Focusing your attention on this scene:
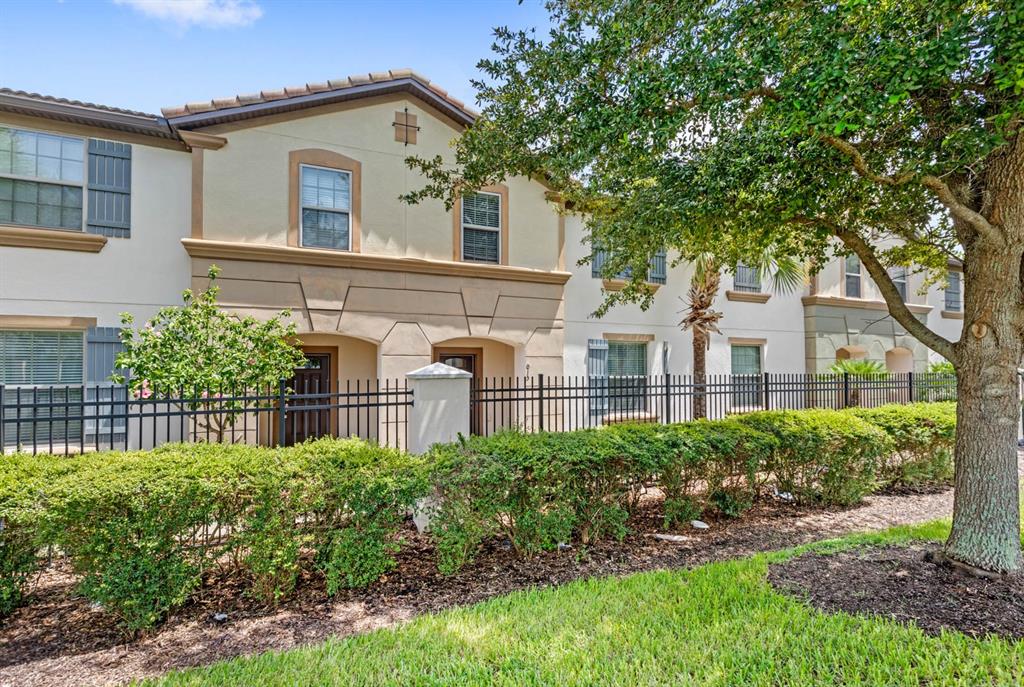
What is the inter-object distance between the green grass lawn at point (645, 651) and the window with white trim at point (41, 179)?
8290mm

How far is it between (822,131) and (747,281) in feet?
40.4

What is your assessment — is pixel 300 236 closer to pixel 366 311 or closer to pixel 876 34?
pixel 366 311

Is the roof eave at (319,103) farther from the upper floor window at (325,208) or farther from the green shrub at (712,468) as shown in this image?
the green shrub at (712,468)

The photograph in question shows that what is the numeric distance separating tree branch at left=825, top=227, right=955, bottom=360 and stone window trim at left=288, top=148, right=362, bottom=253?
796 centimetres

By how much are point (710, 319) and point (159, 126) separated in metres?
12.0

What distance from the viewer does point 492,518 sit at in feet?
17.7

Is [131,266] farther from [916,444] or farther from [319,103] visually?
[916,444]

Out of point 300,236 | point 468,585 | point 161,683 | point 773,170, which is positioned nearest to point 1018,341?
point 773,170

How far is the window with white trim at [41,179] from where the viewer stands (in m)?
8.30

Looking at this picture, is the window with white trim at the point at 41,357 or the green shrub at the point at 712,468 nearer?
the green shrub at the point at 712,468

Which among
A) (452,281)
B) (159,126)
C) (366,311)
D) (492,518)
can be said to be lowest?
(492,518)

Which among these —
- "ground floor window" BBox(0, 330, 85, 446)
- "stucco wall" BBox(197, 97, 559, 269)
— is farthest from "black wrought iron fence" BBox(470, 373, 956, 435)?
"ground floor window" BBox(0, 330, 85, 446)

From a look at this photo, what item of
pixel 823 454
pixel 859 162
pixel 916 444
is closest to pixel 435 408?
pixel 859 162

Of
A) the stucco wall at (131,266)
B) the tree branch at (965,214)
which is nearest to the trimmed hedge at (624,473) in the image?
the tree branch at (965,214)
